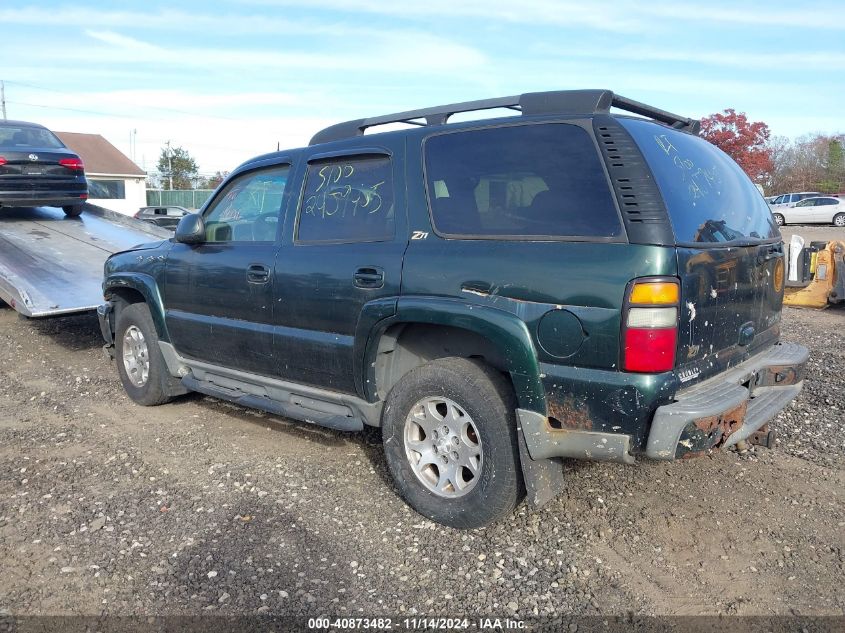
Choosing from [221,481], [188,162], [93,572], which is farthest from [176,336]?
[188,162]

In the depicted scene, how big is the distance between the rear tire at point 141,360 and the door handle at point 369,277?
2.34 meters

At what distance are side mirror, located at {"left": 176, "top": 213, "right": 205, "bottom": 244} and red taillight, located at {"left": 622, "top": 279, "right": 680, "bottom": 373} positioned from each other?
311 cm

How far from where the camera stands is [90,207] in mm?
10789

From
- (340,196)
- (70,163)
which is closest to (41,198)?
(70,163)

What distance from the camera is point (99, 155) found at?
42844mm

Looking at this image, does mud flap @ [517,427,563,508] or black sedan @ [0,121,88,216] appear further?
black sedan @ [0,121,88,216]

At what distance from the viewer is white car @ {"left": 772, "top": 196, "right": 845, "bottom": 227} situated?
94.1ft

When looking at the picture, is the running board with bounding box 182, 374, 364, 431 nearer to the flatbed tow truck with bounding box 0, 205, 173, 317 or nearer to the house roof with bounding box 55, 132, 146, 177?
the flatbed tow truck with bounding box 0, 205, 173, 317

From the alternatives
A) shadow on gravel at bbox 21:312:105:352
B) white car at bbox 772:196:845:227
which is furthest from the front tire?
white car at bbox 772:196:845:227

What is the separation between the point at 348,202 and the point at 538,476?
1.91 meters

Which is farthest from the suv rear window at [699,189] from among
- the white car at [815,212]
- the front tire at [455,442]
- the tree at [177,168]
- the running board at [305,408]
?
the tree at [177,168]

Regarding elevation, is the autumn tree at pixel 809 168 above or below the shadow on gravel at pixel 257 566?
above

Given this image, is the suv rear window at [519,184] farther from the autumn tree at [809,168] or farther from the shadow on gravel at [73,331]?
the autumn tree at [809,168]

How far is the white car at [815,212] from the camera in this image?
28.7 m
